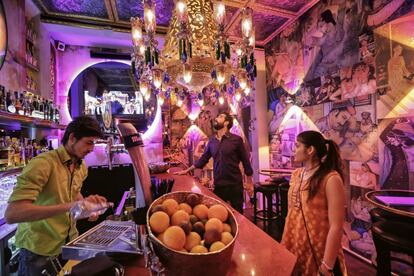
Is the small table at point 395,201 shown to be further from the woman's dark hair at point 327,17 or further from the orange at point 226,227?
the woman's dark hair at point 327,17

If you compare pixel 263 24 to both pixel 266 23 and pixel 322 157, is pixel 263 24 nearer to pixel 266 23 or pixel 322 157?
pixel 266 23

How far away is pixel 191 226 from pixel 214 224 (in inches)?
3.6

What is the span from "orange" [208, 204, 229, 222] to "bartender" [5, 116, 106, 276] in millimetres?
661

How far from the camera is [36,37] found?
3.25 meters

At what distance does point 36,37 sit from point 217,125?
Result: 3.04m

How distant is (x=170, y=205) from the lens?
2.98 ft

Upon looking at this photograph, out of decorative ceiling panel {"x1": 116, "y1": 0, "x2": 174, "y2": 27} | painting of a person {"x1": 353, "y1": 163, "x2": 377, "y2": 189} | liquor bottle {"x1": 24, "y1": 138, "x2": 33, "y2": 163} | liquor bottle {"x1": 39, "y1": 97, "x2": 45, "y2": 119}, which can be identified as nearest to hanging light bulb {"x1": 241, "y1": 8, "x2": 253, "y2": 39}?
decorative ceiling panel {"x1": 116, "y1": 0, "x2": 174, "y2": 27}

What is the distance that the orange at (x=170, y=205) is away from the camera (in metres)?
0.89

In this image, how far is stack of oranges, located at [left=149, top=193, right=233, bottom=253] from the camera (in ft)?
2.48

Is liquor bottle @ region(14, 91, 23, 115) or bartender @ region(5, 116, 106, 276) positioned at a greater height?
liquor bottle @ region(14, 91, 23, 115)

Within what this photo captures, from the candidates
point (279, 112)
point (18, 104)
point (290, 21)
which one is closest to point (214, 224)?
point (18, 104)

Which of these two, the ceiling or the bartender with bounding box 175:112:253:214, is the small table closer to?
the bartender with bounding box 175:112:253:214

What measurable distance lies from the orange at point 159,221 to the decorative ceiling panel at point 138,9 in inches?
134

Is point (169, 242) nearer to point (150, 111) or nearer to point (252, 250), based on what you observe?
point (252, 250)
